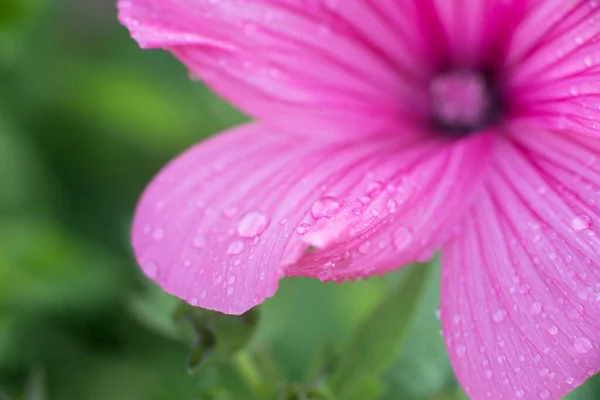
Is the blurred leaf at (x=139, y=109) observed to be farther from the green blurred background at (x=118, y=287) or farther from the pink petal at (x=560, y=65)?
the pink petal at (x=560, y=65)

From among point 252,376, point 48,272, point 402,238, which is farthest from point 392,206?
point 48,272

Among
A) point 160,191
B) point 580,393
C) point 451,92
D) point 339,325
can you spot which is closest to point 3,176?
point 339,325

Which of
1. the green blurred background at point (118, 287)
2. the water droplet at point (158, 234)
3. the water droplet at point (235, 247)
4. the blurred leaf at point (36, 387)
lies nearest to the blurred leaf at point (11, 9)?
the green blurred background at point (118, 287)

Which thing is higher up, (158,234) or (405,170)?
(405,170)

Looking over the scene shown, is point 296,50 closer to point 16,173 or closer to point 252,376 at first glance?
point 252,376

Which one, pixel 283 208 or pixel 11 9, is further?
pixel 11 9

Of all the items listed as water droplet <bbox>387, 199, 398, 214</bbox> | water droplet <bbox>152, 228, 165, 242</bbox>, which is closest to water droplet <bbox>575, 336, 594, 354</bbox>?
water droplet <bbox>387, 199, 398, 214</bbox>

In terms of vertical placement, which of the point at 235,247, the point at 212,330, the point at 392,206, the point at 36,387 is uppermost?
the point at 392,206
